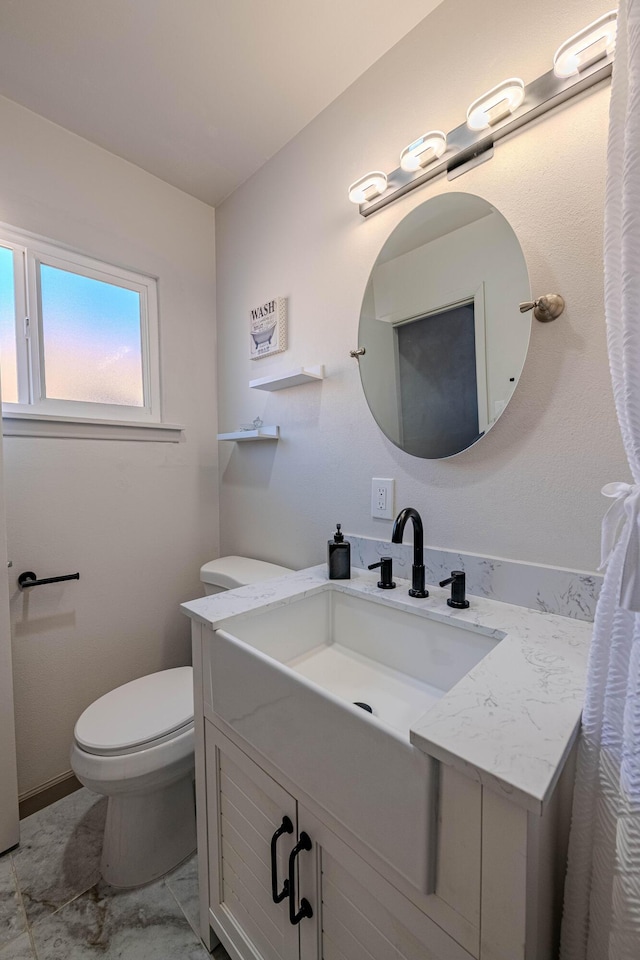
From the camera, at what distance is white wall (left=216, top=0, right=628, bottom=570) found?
841 mm

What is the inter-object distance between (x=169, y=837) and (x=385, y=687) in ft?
3.09

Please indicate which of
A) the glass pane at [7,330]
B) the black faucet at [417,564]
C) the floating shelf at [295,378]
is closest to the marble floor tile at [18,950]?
the black faucet at [417,564]

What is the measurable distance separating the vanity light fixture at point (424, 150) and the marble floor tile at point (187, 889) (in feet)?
7.15

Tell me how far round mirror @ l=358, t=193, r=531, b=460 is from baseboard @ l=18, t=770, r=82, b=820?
5.93 ft

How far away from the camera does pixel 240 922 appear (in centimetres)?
88

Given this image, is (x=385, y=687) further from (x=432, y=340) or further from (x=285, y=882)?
(x=432, y=340)

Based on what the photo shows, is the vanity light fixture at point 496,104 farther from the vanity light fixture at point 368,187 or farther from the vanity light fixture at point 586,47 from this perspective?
the vanity light fixture at point 368,187

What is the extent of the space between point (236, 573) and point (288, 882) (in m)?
0.96

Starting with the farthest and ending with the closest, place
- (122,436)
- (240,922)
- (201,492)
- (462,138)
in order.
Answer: (201,492) < (122,436) < (462,138) < (240,922)

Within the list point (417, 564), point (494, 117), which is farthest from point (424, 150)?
point (417, 564)

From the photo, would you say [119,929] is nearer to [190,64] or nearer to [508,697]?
[508,697]

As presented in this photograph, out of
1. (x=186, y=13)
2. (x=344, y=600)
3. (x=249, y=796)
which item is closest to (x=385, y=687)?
(x=344, y=600)

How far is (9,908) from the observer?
42.4 inches

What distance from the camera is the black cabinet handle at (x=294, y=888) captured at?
69 centimetres
